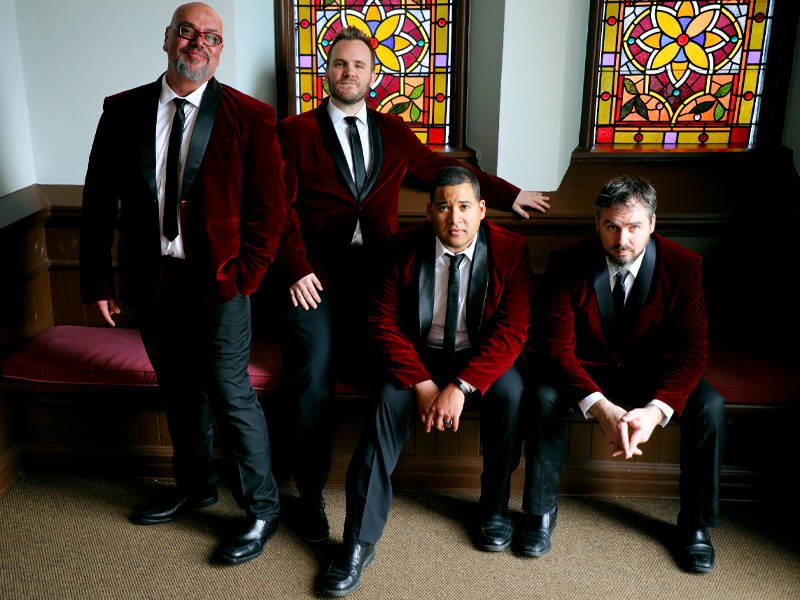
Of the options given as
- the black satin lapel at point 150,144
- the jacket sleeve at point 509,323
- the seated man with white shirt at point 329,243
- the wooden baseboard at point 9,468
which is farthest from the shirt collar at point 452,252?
the wooden baseboard at point 9,468

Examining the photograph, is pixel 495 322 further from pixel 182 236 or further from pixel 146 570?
pixel 146 570

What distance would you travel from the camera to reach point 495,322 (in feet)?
7.89

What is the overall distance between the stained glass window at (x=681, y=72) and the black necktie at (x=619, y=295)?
3.71 feet

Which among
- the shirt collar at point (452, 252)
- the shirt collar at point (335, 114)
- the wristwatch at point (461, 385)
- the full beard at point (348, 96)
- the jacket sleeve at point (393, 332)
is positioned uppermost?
the full beard at point (348, 96)

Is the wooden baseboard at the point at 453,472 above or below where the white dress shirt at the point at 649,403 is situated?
below

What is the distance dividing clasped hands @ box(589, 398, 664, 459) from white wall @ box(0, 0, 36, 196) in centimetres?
238

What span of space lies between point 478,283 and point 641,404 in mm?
647

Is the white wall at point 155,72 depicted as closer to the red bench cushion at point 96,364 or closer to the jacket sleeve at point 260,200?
the red bench cushion at point 96,364

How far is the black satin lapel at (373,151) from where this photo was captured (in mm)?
2553

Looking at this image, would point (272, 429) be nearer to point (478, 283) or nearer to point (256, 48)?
point (478, 283)

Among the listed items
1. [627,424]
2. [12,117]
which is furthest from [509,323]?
[12,117]

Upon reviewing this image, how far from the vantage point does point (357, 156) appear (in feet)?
8.38

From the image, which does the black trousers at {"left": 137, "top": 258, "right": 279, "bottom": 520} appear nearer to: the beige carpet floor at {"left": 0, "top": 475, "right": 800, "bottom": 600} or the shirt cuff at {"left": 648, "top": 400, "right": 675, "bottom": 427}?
the beige carpet floor at {"left": 0, "top": 475, "right": 800, "bottom": 600}

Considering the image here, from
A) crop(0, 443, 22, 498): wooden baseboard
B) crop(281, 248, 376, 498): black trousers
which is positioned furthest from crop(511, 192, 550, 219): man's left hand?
crop(0, 443, 22, 498): wooden baseboard
